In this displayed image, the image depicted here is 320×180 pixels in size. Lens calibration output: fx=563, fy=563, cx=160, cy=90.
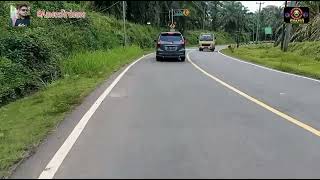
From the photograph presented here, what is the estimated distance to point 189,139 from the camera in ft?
29.9

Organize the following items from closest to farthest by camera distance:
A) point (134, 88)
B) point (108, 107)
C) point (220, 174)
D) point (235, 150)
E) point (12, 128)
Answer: point (220, 174) → point (235, 150) → point (12, 128) → point (108, 107) → point (134, 88)

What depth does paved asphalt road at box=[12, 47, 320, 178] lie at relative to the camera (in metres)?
7.20

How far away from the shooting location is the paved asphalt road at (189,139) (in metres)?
7.20

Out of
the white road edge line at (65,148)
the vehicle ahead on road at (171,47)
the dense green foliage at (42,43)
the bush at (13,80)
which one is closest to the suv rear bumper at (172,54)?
the vehicle ahead on road at (171,47)

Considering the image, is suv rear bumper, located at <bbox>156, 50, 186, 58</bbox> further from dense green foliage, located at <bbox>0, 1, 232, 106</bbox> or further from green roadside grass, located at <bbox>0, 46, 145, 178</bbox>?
green roadside grass, located at <bbox>0, 46, 145, 178</bbox>

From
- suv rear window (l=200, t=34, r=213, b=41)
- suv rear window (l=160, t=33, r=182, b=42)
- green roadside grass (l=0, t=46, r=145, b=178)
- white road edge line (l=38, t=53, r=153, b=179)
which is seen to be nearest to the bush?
green roadside grass (l=0, t=46, r=145, b=178)

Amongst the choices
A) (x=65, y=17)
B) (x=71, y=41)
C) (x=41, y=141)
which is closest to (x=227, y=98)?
(x=41, y=141)

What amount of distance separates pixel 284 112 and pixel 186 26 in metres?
108

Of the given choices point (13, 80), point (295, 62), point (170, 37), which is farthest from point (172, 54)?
point (13, 80)

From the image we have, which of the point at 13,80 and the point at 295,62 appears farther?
the point at 295,62

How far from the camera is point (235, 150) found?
8289 mm

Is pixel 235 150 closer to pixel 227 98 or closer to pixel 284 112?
pixel 284 112

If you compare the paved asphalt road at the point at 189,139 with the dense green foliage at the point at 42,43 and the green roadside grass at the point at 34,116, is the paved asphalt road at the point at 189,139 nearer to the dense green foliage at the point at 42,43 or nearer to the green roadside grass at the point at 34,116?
the green roadside grass at the point at 34,116

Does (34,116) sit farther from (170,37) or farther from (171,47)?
(170,37)
